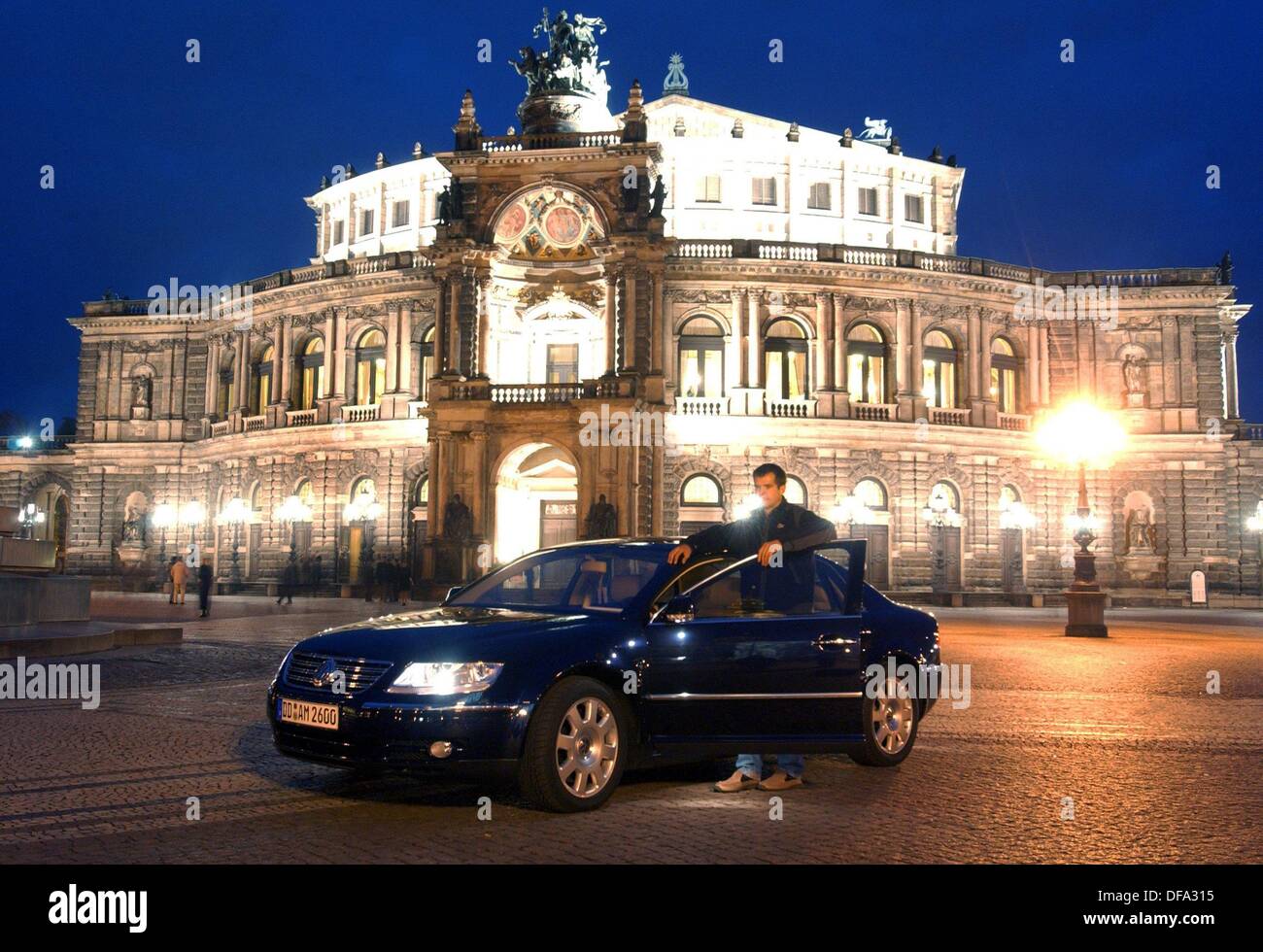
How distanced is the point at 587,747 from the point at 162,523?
2023 inches

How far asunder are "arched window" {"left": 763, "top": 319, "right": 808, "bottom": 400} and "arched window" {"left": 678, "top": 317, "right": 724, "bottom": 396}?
1940 millimetres

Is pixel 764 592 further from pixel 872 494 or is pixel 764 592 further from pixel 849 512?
pixel 872 494

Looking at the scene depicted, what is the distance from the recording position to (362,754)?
23.5 ft

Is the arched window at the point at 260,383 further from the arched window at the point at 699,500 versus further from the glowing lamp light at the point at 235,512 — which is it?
the arched window at the point at 699,500

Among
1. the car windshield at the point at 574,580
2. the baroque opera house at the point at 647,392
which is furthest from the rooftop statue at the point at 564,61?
the car windshield at the point at 574,580

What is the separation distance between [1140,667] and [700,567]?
41.2 ft

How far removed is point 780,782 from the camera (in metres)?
8.19

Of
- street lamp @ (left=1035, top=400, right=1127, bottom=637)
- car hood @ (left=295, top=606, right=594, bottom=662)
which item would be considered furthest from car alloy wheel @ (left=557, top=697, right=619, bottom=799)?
street lamp @ (left=1035, top=400, right=1127, bottom=637)

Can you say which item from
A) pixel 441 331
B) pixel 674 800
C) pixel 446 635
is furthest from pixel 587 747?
pixel 441 331

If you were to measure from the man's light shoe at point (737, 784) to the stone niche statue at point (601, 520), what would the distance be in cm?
3071

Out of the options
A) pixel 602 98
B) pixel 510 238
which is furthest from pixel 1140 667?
pixel 602 98

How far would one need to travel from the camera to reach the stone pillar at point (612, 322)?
139ft

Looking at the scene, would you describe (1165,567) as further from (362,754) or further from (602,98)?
(362,754)

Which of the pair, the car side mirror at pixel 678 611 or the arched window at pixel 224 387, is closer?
the car side mirror at pixel 678 611
